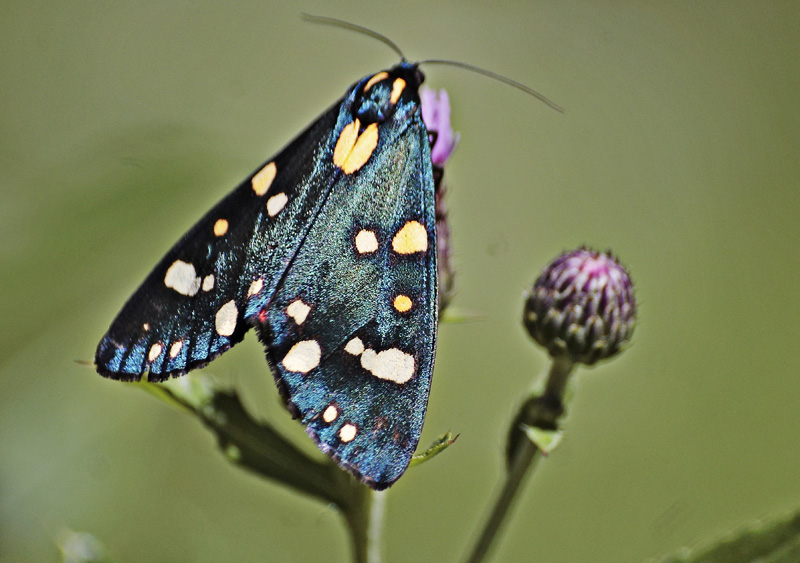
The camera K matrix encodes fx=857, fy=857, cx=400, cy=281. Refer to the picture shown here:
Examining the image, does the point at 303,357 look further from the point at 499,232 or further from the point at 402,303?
the point at 499,232

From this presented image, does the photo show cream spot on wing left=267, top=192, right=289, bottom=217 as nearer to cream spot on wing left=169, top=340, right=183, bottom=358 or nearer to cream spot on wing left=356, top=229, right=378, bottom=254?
cream spot on wing left=356, top=229, right=378, bottom=254

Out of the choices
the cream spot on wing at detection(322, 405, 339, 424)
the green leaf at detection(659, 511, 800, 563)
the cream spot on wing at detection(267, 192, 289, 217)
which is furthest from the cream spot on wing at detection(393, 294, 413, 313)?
the green leaf at detection(659, 511, 800, 563)

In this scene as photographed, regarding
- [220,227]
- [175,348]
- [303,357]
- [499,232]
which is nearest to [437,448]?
[303,357]

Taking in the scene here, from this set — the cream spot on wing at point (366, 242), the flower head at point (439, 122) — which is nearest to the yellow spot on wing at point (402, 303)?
the cream spot on wing at point (366, 242)

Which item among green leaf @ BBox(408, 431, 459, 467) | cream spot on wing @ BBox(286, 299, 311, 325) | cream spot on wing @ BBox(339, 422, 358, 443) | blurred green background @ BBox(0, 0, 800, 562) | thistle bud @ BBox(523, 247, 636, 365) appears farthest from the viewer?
blurred green background @ BBox(0, 0, 800, 562)

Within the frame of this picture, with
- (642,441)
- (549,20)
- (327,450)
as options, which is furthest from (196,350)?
(549,20)

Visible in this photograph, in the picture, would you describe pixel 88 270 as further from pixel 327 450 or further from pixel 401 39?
pixel 401 39
